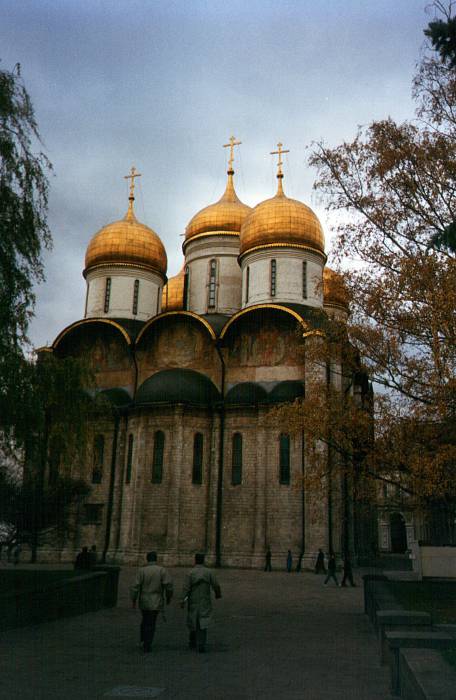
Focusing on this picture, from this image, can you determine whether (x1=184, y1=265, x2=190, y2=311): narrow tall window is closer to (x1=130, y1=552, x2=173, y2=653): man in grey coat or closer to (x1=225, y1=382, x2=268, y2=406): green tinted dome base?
(x1=225, y1=382, x2=268, y2=406): green tinted dome base

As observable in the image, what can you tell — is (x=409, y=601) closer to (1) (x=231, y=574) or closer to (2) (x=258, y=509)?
(1) (x=231, y=574)

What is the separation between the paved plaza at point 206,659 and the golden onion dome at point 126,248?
21.3 metres

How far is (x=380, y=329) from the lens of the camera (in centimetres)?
1180

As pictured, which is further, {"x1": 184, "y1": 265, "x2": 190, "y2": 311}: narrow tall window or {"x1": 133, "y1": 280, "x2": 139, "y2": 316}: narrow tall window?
{"x1": 184, "y1": 265, "x2": 190, "y2": 311}: narrow tall window

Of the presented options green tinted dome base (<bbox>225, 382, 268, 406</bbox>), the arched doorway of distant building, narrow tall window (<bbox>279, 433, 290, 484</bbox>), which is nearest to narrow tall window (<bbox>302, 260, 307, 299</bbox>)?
green tinted dome base (<bbox>225, 382, 268, 406</bbox>)

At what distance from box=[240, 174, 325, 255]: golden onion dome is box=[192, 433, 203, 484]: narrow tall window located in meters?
8.58

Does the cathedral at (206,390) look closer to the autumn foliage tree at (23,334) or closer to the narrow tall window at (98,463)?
the narrow tall window at (98,463)

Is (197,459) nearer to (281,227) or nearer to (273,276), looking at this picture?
(273,276)

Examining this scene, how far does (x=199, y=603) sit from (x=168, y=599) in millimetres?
386

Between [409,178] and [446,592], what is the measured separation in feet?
23.2

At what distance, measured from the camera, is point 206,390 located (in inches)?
1056

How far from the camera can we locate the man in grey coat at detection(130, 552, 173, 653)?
8047mm

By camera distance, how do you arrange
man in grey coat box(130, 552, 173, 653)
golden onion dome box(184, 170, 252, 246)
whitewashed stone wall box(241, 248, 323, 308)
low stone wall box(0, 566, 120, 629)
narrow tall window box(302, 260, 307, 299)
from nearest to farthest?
man in grey coat box(130, 552, 173, 653)
low stone wall box(0, 566, 120, 629)
whitewashed stone wall box(241, 248, 323, 308)
narrow tall window box(302, 260, 307, 299)
golden onion dome box(184, 170, 252, 246)

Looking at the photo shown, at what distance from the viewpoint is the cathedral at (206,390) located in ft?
81.7
